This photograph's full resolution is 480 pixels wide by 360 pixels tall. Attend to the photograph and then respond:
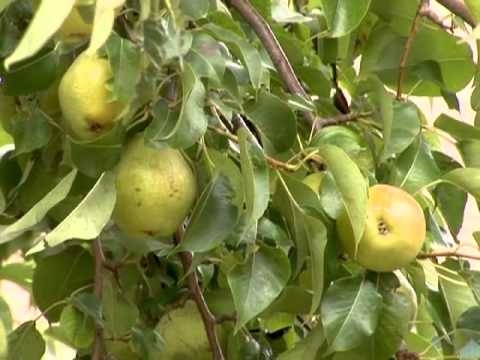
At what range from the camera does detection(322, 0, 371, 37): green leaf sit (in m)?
0.82

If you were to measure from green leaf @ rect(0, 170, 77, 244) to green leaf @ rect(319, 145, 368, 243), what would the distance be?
176 millimetres

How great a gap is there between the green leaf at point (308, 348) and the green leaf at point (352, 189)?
12 cm

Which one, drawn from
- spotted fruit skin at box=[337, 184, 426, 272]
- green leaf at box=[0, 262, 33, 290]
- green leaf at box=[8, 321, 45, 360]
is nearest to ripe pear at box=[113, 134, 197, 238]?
spotted fruit skin at box=[337, 184, 426, 272]

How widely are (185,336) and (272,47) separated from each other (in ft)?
0.85

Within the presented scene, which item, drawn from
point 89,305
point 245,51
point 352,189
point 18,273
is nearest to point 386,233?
point 352,189

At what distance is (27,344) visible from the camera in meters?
0.94

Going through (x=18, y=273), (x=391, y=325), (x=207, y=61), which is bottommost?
(x=18, y=273)

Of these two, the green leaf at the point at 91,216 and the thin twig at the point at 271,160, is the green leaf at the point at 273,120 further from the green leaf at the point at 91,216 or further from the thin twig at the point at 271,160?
the green leaf at the point at 91,216

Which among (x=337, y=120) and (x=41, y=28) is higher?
(x=41, y=28)

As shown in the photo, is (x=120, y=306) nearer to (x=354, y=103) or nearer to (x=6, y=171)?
(x=6, y=171)

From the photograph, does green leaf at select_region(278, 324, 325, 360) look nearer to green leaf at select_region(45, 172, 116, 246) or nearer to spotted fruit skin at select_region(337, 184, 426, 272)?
spotted fruit skin at select_region(337, 184, 426, 272)

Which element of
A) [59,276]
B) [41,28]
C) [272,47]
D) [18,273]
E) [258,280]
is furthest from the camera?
[18,273]

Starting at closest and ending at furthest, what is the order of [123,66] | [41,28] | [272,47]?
[41,28], [123,66], [272,47]

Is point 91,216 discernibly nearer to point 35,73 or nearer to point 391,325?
point 35,73
